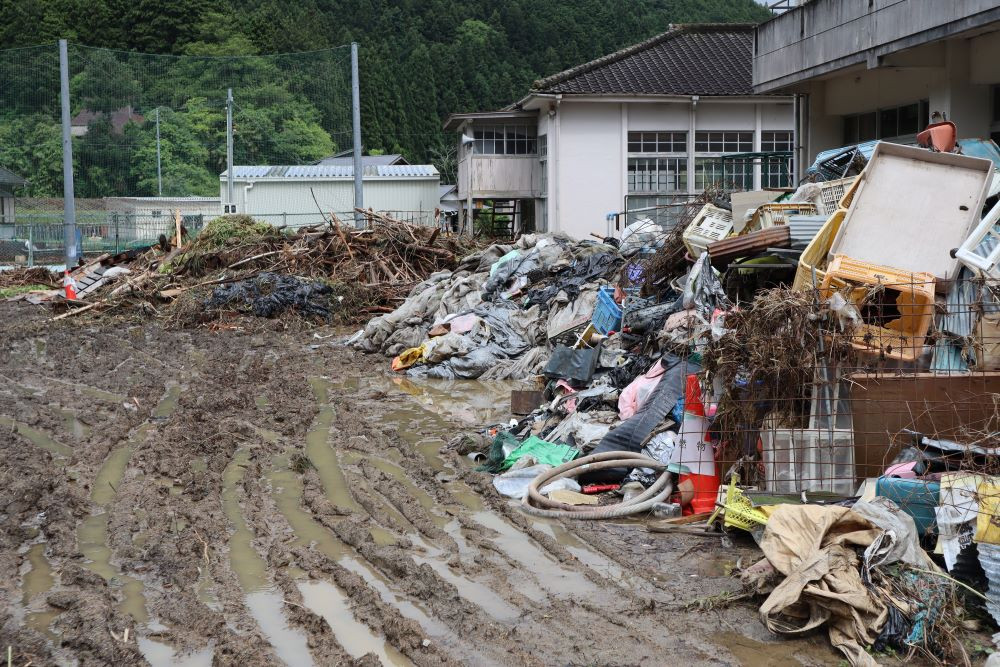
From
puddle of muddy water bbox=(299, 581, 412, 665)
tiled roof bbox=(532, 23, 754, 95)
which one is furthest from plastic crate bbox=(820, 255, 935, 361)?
tiled roof bbox=(532, 23, 754, 95)

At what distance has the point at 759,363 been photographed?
20.9 ft

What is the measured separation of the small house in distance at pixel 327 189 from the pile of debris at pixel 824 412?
27482 millimetres

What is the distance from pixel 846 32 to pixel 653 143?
1349cm

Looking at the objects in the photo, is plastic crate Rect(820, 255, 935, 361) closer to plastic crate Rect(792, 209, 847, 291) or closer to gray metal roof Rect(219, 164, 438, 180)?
plastic crate Rect(792, 209, 847, 291)

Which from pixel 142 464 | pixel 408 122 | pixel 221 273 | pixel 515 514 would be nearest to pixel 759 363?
pixel 515 514

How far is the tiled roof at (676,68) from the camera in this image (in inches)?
1052

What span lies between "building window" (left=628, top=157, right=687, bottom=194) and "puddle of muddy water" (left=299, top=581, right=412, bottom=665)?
2289cm

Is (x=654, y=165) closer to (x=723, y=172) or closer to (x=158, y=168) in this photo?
(x=723, y=172)

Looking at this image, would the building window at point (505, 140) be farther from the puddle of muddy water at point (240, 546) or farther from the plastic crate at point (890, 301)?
the plastic crate at point (890, 301)

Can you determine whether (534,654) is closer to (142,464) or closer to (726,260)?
(142,464)

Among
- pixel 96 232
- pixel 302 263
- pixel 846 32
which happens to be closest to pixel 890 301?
pixel 846 32

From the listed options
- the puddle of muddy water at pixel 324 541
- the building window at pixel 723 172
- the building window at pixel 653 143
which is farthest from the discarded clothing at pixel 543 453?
the building window at pixel 653 143

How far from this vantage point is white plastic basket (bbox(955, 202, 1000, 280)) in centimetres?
669

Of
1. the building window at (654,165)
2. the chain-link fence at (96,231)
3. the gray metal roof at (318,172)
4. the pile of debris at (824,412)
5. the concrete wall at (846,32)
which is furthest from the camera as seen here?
the gray metal roof at (318,172)
